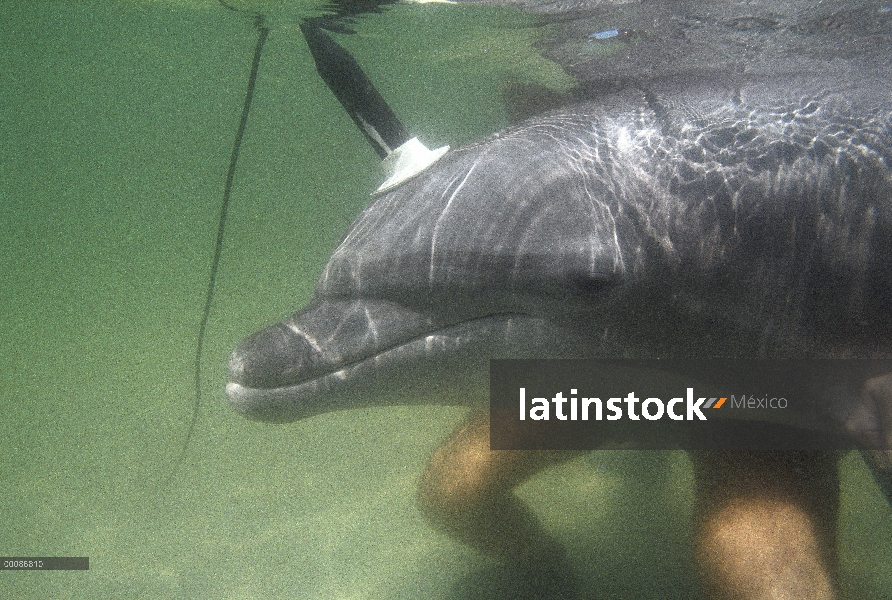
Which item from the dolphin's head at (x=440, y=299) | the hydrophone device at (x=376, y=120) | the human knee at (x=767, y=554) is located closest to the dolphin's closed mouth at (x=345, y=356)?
the dolphin's head at (x=440, y=299)

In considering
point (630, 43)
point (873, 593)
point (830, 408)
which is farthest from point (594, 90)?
point (873, 593)

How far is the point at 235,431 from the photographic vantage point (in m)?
8.61

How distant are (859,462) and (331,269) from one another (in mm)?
4978

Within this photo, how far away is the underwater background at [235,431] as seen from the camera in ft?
17.2

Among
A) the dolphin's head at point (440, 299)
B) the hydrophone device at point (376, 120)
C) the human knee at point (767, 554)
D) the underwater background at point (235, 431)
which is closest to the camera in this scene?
the dolphin's head at point (440, 299)

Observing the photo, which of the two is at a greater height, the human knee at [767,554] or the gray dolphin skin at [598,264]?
the gray dolphin skin at [598,264]

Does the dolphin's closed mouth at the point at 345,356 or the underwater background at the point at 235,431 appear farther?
the underwater background at the point at 235,431

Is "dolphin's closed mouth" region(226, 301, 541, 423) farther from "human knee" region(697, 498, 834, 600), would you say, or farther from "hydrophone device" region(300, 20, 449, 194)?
"human knee" region(697, 498, 834, 600)

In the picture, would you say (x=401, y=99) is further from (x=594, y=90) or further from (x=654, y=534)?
(x=654, y=534)

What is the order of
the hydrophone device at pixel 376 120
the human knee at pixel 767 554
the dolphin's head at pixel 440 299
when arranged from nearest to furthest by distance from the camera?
the dolphin's head at pixel 440 299
the human knee at pixel 767 554
the hydrophone device at pixel 376 120

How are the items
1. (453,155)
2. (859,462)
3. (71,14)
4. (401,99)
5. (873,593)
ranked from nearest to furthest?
(453,155) → (873,593) → (859,462) → (71,14) → (401,99)

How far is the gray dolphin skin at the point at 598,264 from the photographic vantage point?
2.67 meters

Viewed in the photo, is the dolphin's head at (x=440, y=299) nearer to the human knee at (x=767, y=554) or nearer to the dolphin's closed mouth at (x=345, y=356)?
the dolphin's closed mouth at (x=345, y=356)

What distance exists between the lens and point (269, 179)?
32812 mm
